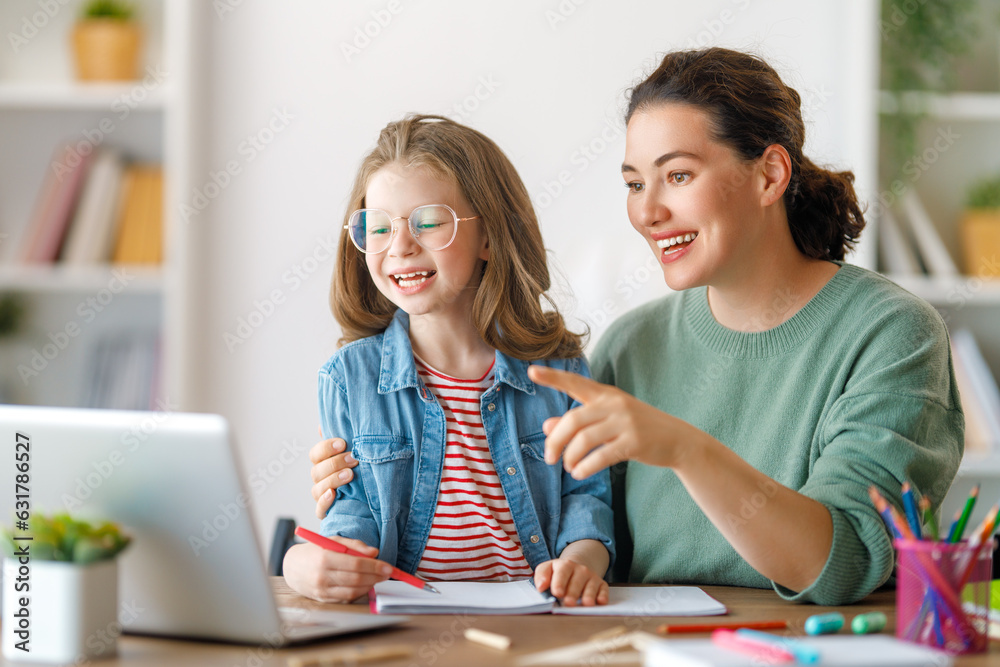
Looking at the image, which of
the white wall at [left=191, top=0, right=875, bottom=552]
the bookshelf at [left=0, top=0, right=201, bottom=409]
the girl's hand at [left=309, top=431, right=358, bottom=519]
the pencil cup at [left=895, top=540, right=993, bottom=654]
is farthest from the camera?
the white wall at [left=191, top=0, right=875, bottom=552]

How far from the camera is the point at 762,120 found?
59.2 inches

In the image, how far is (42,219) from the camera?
263 cm

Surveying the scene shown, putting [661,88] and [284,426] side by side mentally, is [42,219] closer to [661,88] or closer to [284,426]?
[284,426]

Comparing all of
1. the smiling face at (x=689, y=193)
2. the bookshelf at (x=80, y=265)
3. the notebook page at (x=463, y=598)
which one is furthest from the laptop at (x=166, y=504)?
the bookshelf at (x=80, y=265)

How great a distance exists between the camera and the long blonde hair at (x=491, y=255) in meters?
1.54

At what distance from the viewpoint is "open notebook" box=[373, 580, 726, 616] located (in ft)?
3.59

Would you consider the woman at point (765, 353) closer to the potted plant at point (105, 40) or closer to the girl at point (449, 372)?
the girl at point (449, 372)

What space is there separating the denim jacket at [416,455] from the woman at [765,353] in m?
0.06

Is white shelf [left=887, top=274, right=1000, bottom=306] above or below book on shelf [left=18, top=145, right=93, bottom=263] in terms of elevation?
below

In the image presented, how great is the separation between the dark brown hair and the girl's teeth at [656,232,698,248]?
16 centimetres

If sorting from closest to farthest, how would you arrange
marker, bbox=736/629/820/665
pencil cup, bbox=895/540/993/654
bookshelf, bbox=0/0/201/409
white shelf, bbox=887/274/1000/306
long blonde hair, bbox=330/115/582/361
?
marker, bbox=736/629/820/665, pencil cup, bbox=895/540/993/654, long blonde hair, bbox=330/115/582/361, white shelf, bbox=887/274/1000/306, bookshelf, bbox=0/0/201/409

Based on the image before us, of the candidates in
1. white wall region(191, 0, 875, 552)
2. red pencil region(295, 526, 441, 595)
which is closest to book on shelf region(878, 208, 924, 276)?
white wall region(191, 0, 875, 552)

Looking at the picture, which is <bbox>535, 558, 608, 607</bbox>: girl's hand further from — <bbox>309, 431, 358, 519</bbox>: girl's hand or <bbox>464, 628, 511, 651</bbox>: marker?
<bbox>309, 431, 358, 519</bbox>: girl's hand

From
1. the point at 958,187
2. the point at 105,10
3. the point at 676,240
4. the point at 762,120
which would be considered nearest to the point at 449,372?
the point at 676,240
